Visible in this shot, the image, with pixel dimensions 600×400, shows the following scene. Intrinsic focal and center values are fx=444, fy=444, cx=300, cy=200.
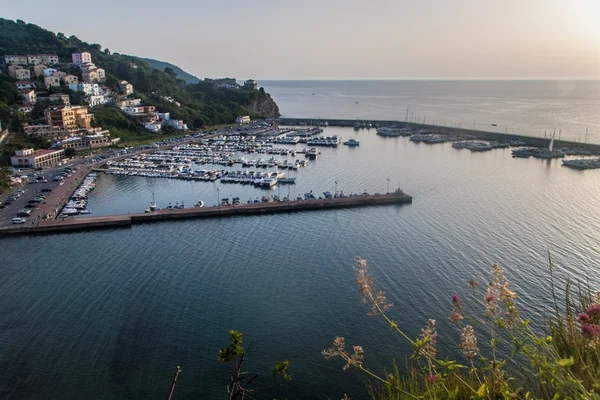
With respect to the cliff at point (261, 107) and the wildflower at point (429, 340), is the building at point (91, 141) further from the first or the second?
the wildflower at point (429, 340)

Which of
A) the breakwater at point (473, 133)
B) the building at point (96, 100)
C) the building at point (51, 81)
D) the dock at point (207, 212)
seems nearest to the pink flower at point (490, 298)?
the dock at point (207, 212)

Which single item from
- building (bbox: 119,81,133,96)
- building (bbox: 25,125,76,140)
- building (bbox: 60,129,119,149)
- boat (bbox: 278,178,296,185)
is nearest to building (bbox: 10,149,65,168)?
building (bbox: 60,129,119,149)

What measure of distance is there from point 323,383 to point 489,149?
27808 millimetres

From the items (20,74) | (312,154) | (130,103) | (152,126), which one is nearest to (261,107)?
(130,103)

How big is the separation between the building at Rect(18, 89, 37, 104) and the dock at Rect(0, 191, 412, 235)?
21217 mm

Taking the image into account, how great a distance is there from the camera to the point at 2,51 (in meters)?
41.2

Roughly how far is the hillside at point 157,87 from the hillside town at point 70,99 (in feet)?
4.96

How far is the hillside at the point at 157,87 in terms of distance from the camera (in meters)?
41.4

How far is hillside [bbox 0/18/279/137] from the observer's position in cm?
4138

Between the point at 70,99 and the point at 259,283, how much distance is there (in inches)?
1210

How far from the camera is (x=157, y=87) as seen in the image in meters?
45.7

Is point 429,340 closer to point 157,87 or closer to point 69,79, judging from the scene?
point 69,79

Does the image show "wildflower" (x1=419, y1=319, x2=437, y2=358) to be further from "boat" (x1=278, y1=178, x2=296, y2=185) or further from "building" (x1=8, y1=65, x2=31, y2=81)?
"building" (x1=8, y1=65, x2=31, y2=81)

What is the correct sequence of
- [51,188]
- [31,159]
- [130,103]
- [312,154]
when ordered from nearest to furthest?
[51,188] → [31,159] → [312,154] → [130,103]
